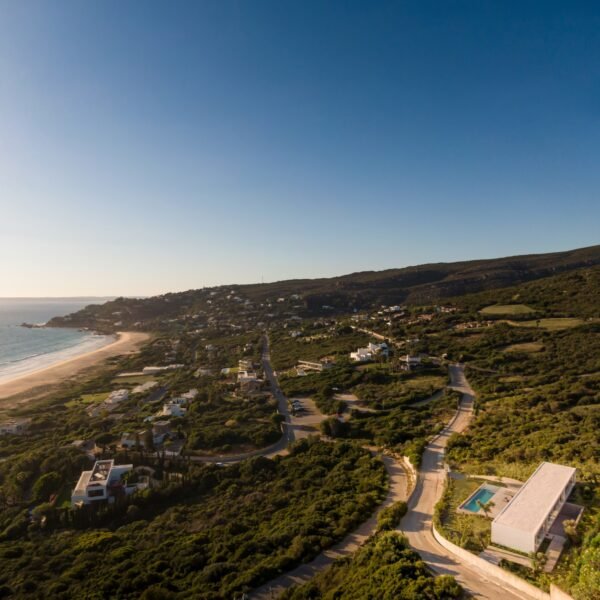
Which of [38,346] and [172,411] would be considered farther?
[38,346]

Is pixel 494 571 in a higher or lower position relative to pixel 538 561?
lower

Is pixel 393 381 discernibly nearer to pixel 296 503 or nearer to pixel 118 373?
pixel 296 503

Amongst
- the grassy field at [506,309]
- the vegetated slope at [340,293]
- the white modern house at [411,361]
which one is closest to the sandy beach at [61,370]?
the vegetated slope at [340,293]

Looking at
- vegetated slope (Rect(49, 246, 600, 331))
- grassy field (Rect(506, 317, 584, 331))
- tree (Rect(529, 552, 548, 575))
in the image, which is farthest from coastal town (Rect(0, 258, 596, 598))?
vegetated slope (Rect(49, 246, 600, 331))

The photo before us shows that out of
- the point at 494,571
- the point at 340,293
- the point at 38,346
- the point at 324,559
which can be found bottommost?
the point at 324,559

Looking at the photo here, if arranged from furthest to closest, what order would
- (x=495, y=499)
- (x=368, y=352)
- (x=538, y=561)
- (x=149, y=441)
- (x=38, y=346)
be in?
(x=38, y=346), (x=368, y=352), (x=149, y=441), (x=495, y=499), (x=538, y=561)

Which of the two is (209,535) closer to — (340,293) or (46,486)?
(46,486)

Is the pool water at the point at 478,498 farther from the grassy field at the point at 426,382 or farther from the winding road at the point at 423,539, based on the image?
the grassy field at the point at 426,382

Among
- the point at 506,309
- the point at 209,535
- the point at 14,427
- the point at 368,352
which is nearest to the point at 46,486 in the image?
the point at 209,535
